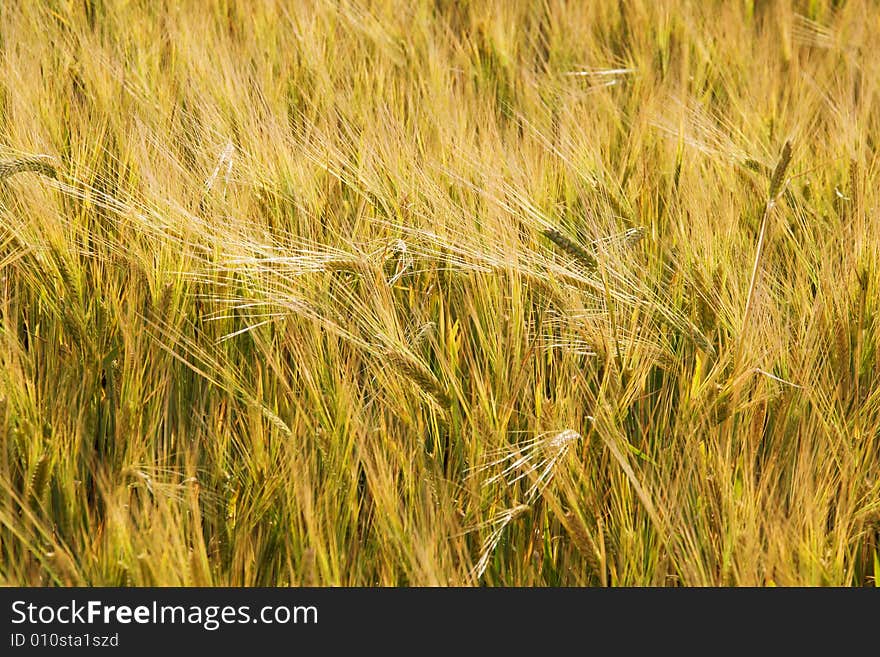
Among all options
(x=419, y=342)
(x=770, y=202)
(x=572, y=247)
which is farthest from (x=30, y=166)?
(x=770, y=202)

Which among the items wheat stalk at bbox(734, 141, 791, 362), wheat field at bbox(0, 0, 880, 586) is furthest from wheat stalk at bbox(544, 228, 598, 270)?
wheat stalk at bbox(734, 141, 791, 362)

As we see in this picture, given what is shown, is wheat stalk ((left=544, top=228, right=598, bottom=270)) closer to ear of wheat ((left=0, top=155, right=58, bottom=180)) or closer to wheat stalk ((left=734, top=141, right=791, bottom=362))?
wheat stalk ((left=734, top=141, right=791, bottom=362))

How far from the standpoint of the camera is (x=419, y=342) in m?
1.21

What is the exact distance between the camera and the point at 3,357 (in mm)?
1071

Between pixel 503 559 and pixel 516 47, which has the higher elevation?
pixel 516 47

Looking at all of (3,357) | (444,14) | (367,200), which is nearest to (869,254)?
(367,200)

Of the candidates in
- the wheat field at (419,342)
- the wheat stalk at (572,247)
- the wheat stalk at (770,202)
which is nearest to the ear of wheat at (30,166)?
the wheat field at (419,342)

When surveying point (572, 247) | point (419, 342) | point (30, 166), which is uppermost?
point (30, 166)

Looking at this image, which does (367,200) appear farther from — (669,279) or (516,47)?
(516,47)

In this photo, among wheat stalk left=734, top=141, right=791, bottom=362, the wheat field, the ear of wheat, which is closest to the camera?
the wheat field

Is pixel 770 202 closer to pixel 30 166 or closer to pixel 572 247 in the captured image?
pixel 572 247

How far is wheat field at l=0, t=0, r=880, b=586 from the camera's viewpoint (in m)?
0.97

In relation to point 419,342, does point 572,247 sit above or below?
above

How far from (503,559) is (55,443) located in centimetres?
50
